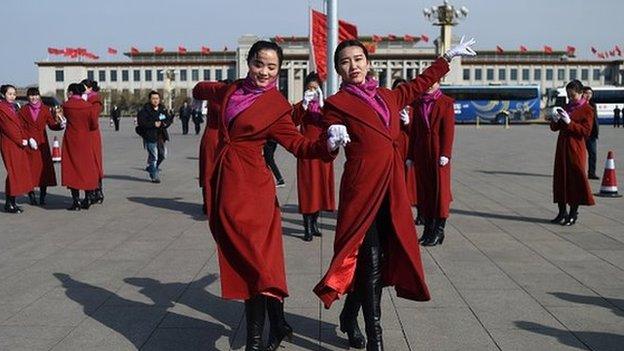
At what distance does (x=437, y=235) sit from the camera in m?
7.11

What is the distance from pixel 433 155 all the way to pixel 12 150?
5.67 metres

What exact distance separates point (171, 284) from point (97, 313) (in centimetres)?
84

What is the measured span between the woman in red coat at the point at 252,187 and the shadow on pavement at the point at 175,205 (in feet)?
16.8

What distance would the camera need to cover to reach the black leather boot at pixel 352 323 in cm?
403

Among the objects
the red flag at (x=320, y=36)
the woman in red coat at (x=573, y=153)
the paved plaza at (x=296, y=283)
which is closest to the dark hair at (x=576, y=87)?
the woman in red coat at (x=573, y=153)

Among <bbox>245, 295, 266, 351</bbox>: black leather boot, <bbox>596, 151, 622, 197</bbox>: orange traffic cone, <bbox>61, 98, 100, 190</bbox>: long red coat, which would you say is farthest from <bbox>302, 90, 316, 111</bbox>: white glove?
<bbox>596, 151, 622, 197</bbox>: orange traffic cone

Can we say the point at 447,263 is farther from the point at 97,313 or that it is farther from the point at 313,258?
the point at 97,313

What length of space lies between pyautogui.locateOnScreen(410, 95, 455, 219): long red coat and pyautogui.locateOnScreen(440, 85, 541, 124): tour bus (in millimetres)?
41538

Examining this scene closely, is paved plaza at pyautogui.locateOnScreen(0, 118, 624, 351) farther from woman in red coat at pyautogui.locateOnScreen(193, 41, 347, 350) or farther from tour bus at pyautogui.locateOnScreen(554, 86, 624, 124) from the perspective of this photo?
tour bus at pyautogui.locateOnScreen(554, 86, 624, 124)

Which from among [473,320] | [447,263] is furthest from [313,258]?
[473,320]

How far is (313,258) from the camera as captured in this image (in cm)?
652

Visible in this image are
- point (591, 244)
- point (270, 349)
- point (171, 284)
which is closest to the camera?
point (270, 349)

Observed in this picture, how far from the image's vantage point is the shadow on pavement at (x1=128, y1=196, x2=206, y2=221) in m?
9.27

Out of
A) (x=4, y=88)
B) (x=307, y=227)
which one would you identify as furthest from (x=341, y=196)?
(x=4, y=88)
